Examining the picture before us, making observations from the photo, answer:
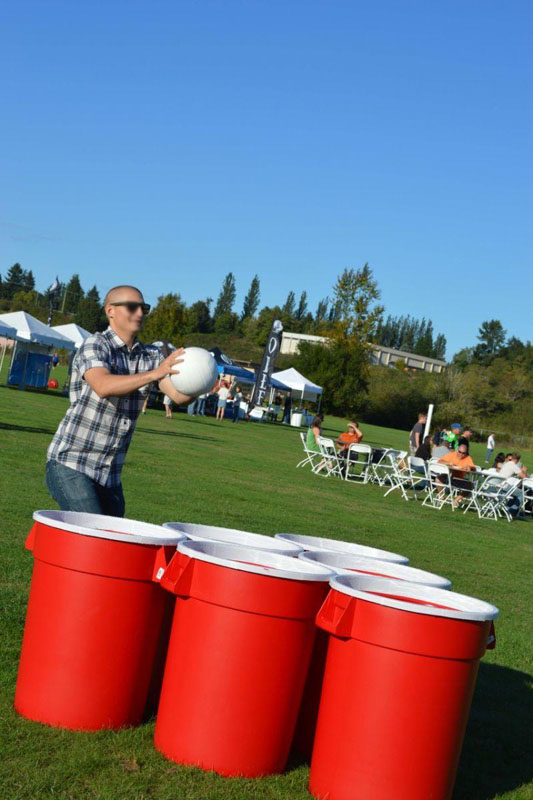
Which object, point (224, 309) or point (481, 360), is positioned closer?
point (481, 360)

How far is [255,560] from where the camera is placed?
13.0 ft

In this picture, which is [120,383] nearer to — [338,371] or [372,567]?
[372,567]

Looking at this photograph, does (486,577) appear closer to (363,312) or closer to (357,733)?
(357,733)

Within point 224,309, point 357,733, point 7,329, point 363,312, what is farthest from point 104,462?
point 224,309

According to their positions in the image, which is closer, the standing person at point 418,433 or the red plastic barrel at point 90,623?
the red plastic barrel at point 90,623

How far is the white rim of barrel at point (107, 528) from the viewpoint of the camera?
12.4 ft

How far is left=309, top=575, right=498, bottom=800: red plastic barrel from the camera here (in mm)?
3391

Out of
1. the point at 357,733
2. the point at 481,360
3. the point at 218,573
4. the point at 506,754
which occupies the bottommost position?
the point at 506,754

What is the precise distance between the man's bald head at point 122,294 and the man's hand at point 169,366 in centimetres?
42

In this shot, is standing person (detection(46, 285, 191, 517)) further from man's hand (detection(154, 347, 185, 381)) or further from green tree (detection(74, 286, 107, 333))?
green tree (detection(74, 286, 107, 333))

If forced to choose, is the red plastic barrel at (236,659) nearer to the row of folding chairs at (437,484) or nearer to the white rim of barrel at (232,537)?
the white rim of barrel at (232,537)

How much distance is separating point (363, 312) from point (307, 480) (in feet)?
180

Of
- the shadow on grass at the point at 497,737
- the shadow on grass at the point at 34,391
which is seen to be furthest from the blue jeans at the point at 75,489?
the shadow on grass at the point at 34,391

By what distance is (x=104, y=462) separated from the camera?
4.58 metres
